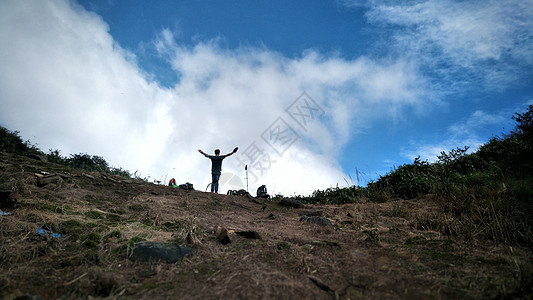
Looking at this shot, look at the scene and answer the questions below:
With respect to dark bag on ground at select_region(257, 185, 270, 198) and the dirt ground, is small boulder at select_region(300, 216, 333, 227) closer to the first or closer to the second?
the dirt ground

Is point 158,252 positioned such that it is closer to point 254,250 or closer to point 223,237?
point 223,237

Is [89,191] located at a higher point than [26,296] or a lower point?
higher

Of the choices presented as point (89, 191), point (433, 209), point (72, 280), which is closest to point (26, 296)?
point (72, 280)

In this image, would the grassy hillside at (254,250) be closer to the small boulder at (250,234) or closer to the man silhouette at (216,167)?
the small boulder at (250,234)

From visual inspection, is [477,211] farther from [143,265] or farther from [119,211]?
[119,211]

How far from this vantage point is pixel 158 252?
3.23 metres

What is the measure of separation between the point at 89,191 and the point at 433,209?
8.37 metres

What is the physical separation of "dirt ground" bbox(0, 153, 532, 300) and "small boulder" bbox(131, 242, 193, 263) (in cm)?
9

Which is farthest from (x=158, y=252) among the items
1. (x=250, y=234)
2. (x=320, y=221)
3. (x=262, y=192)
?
(x=262, y=192)

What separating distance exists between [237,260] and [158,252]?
0.94 metres

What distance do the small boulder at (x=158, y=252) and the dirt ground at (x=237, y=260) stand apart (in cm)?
9

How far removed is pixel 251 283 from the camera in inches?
100

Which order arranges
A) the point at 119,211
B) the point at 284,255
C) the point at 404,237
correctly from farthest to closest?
1. the point at 119,211
2. the point at 404,237
3. the point at 284,255

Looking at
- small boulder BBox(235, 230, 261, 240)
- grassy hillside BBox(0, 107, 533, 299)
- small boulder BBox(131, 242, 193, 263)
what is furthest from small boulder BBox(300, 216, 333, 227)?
small boulder BBox(131, 242, 193, 263)
